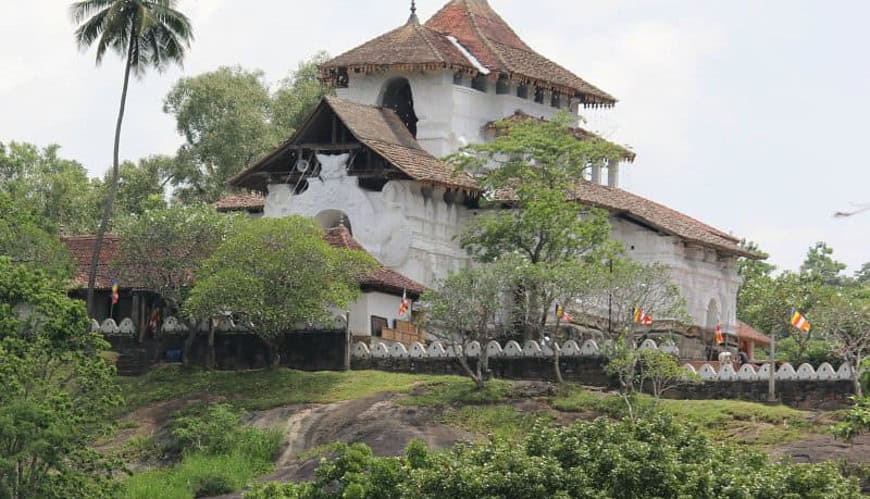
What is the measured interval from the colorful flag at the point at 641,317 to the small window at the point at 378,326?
741 centimetres

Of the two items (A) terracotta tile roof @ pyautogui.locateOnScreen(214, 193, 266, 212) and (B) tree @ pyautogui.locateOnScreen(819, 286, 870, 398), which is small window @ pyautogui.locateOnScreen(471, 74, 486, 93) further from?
(B) tree @ pyautogui.locateOnScreen(819, 286, 870, 398)

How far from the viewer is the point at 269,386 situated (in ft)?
196

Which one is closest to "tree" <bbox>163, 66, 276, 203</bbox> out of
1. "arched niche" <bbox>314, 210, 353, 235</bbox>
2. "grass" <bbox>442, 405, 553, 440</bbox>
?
"arched niche" <bbox>314, 210, 353, 235</bbox>

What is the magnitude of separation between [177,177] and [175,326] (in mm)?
19404

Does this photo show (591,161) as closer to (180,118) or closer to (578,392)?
(578,392)

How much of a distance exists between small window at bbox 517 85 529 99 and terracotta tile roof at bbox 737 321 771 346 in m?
10.5

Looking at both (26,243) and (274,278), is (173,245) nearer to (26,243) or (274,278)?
(274,278)

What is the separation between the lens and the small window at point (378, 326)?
206 ft

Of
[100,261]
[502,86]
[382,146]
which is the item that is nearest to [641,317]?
[382,146]

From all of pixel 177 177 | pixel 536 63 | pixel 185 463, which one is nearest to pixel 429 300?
pixel 185 463

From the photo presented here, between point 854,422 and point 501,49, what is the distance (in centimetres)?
2582

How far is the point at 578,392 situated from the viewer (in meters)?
57.5

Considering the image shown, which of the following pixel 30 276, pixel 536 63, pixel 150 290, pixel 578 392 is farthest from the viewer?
pixel 536 63

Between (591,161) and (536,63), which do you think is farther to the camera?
(536,63)
